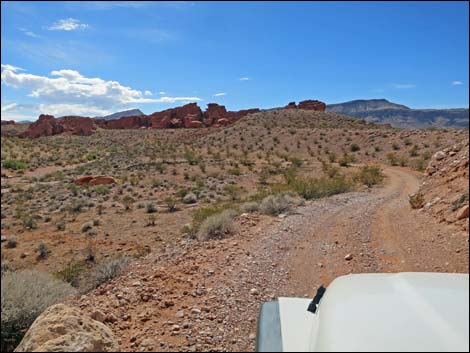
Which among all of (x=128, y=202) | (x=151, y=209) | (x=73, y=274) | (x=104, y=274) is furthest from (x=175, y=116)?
(x=104, y=274)

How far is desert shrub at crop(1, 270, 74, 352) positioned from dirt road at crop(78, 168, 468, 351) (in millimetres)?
805

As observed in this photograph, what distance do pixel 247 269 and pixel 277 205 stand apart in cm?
465

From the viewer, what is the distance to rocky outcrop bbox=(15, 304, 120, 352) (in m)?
2.88

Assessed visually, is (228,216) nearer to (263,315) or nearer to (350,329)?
(263,315)

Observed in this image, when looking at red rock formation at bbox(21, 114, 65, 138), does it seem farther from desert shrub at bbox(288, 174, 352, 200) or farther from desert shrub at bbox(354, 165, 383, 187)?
desert shrub at bbox(354, 165, 383, 187)

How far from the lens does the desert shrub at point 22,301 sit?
5547 mm

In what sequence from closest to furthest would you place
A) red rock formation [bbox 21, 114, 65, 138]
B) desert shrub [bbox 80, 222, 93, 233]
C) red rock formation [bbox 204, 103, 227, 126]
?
desert shrub [bbox 80, 222, 93, 233] < red rock formation [bbox 21, 114, 65, 138] < red rock formation [bbox 204, 103, 227, 126]

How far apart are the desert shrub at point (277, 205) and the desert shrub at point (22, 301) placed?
18.1 feet

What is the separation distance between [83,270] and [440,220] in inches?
321

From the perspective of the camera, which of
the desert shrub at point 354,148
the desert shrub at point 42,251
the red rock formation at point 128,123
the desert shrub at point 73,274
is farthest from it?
the red rock formation at point 128,123

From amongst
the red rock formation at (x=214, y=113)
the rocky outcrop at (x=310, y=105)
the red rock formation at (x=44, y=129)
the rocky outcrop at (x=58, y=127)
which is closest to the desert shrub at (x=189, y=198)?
the rocky outcrop at (x=310, y=105)

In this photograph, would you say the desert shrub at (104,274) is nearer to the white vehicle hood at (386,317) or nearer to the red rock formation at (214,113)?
the white vehicle hood at (386,317)

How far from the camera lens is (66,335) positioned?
300 centimetres

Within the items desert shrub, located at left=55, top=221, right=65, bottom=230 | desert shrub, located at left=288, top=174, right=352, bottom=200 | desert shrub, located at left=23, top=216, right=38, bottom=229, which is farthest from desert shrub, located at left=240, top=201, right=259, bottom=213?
desert shrub, located at left=23, top=216, right=38, bottom=229
